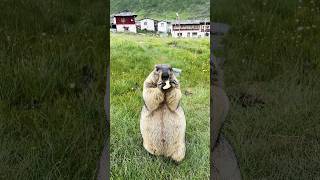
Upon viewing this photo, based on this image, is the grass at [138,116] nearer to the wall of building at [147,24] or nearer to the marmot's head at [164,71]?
the marmot's head at [164,71]

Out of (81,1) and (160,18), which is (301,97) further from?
(81,1)

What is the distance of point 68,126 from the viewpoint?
154 inches

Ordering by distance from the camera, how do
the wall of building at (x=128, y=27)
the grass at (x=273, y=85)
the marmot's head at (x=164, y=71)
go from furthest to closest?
1. the grass at (x=273, y=85)
2. the wall of building at (x=128, y=27)
3. the marmot's head at (x=164, y=71)

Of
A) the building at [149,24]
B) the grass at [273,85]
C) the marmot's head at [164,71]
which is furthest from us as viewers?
the grass at [273,85]

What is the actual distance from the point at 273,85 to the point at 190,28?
48.6 inches

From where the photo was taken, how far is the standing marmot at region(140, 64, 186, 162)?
315cm

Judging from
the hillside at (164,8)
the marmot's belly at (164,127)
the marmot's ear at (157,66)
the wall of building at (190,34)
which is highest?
the hillside at (164,8)

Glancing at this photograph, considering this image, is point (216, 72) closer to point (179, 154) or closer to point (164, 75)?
point (164, 75)

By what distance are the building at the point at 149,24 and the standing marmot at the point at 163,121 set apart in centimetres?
34

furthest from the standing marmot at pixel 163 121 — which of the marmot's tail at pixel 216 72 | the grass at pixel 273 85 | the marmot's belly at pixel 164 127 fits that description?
the grass at pixel 273 85

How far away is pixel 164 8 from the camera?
3500 millimetres

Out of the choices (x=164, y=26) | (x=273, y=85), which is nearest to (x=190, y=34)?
(x=164, y=26)

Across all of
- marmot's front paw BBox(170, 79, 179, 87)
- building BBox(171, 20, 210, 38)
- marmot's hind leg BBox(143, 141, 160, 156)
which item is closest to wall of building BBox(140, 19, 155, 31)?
building BBox(171, 20, 210, 38)

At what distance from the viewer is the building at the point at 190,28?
3.30 metres
